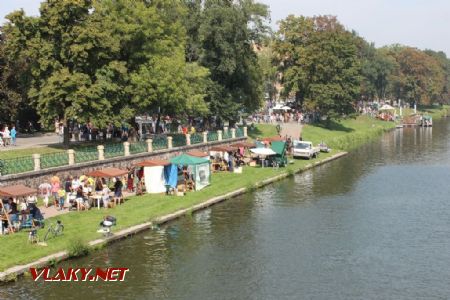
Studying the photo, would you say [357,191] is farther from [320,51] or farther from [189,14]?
[320,51]

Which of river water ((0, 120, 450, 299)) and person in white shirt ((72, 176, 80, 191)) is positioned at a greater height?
person in white shirt ((72, 176, 80, 191))

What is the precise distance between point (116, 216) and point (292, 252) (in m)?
11.1

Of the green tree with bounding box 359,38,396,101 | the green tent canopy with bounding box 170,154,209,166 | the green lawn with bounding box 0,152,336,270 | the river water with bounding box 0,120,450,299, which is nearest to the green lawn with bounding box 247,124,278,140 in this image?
the green lawn with bounding box 0,152,336,270

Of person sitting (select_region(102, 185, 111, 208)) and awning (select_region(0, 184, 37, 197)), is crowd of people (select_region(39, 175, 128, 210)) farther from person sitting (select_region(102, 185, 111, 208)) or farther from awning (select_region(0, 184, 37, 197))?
awning (select_region(0, 184, 37, 197))

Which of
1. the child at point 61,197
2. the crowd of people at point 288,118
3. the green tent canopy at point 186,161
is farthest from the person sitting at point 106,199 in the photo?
the crowd of people at point 288,118

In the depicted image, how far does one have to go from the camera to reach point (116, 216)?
34.3 m

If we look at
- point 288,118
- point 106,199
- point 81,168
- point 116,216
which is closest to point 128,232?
point 116,216

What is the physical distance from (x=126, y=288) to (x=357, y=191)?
91.0ft

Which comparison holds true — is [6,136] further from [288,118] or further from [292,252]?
[288,118]

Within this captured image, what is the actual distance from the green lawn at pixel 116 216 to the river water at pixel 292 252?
1377mm

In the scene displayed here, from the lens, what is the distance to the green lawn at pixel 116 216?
2655 cm

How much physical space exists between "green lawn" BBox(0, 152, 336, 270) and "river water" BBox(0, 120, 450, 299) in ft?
4.52

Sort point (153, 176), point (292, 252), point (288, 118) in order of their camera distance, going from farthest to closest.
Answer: point (288, 118) < point (153, 176) < point (292, 252)

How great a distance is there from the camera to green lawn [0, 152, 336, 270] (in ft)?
87.1
